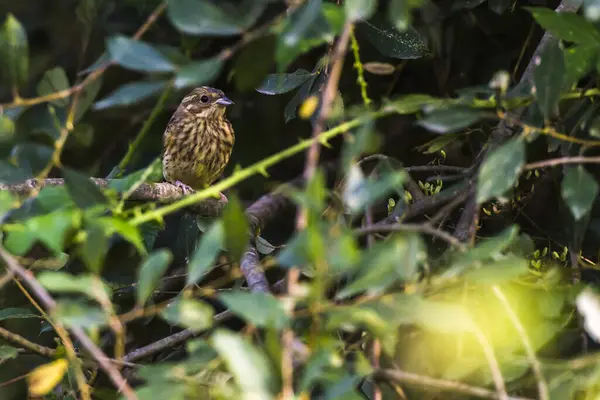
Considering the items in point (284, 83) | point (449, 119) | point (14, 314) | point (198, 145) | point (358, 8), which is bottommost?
point (198, 145)

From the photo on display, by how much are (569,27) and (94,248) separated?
1039 mm

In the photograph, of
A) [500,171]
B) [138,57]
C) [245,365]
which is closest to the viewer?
[245,365]

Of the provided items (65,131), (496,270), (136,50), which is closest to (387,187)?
(496,270)

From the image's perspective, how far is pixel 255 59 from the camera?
1910mm

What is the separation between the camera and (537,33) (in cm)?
384

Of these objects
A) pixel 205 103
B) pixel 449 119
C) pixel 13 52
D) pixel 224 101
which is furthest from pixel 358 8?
pixel 205 103

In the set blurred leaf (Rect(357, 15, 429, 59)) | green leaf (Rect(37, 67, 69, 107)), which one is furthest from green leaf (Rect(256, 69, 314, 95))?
green leaf (Rect(37, 67, 69, 107))

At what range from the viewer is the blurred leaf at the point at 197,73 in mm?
1629

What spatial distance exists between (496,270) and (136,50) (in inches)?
27.9

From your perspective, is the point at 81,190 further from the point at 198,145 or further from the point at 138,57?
the point at 198,145

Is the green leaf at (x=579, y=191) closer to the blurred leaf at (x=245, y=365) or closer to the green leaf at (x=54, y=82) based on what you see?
the blurred leaf at (x=245, y=365)

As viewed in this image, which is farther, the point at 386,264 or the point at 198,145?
the point at 198,145

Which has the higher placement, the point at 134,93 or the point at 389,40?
the point at 134,93

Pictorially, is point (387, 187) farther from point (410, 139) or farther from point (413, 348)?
point (410, 139)
